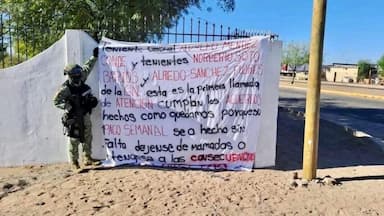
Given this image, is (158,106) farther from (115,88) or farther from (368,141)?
(368,141)

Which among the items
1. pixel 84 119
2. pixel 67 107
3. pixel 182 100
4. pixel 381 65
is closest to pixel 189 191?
pixel 182 100

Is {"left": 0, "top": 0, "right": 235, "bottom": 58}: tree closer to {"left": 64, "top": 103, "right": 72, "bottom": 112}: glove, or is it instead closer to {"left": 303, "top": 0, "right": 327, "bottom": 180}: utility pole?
{"left": 64, "top": 103, "right": 72, "bottom": 112}: glove

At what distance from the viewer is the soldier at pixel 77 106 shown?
6.37 metres

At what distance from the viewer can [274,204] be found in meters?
5.37

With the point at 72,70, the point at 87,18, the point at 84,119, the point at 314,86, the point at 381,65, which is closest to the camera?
the point at 314,86

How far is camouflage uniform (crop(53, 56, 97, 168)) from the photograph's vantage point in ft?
20.9

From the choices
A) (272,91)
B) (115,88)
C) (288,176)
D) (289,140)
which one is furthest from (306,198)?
(289,140)

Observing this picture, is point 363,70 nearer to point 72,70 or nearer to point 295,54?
point 295,54

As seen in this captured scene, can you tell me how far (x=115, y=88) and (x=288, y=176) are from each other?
278 centimetres

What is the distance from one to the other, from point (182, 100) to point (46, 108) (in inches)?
79.3

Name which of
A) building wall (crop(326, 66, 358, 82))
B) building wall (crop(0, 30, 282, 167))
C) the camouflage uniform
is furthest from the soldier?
building wall (crop(326, 66, 358, 82))

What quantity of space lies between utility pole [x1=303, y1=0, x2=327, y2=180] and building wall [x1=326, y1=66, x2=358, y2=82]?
7670 centimetres

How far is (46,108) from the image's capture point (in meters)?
6.88

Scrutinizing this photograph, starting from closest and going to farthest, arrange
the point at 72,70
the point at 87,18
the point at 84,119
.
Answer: the point at 72,70 → the point at 84,119 → the point at 87,18
